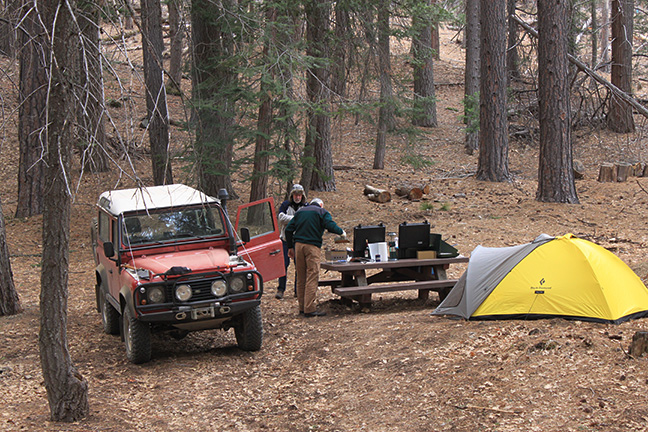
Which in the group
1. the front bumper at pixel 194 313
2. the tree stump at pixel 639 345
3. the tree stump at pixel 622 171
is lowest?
the tree stump at pixel 639 345

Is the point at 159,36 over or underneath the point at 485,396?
over

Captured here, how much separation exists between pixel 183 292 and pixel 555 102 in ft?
40.8

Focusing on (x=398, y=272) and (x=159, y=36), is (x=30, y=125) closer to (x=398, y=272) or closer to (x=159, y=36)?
(x=159, y=36)

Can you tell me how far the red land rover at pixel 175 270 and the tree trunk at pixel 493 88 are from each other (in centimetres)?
1174

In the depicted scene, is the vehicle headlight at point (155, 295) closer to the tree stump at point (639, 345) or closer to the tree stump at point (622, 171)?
the tree stump at point (639, 345)

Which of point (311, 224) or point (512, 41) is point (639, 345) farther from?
point (512, 41)

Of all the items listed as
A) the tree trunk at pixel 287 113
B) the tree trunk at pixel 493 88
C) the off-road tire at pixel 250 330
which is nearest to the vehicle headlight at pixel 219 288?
the off-road tire at pixel 250 330

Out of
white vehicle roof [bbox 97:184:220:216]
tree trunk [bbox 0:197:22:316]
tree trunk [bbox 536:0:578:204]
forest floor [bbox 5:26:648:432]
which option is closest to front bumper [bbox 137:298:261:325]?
forest floor [bbox 5:26:648:432]

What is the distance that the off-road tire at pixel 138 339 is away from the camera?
7328 millimetres

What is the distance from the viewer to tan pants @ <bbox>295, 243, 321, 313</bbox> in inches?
371

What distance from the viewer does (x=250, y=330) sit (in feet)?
25.5

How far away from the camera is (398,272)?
10562 millimetres

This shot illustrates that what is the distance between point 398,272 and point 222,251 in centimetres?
351

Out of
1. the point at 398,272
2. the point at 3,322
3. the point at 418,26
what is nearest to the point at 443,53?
the point at 418,26
